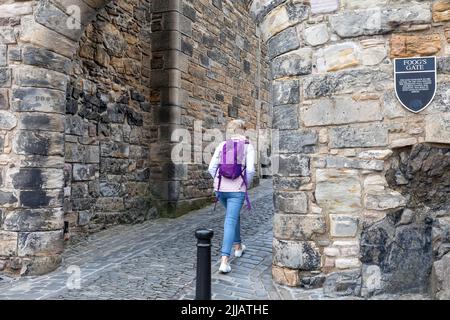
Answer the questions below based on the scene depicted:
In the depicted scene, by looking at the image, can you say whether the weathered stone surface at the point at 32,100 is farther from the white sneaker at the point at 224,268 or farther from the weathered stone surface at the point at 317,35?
the weathered stone surface at the point at 317,35

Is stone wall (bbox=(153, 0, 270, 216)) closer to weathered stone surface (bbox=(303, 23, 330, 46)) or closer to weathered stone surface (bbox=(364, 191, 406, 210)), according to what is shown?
weathered stone surface (bbox=(303, 23, 330, 46))

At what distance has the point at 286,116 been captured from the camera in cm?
356

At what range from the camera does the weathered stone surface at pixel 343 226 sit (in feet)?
10.8

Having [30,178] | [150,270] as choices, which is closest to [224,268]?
[150,270]

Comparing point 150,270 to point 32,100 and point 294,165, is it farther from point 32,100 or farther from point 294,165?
point 32,100

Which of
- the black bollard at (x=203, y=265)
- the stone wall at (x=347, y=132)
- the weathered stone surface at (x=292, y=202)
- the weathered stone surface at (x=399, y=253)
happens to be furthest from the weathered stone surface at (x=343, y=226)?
the black bollard at (x=203, y=265)

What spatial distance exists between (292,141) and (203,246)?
1319 millimetres

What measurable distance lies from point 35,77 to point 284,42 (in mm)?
2392

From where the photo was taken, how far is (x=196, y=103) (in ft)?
24.6

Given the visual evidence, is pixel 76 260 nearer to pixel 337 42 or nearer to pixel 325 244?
pixel 325 244

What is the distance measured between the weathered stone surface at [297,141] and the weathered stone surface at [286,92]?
0.26m

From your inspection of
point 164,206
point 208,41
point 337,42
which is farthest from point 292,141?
point 208,41

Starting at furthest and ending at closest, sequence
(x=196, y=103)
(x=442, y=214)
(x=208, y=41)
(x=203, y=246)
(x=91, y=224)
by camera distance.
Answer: (x=208, y=41)
(x=196, y=103)
(x=91, y=224)
(x=442, y=214)
(x=203, y=246)

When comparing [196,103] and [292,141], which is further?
[196,103]
